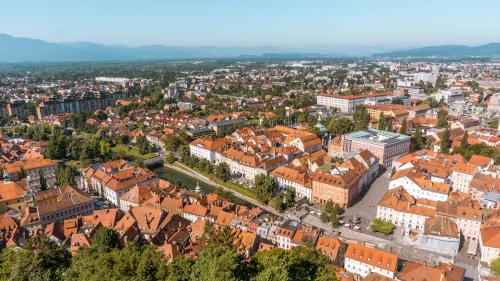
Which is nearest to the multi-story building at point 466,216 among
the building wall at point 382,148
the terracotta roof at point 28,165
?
the building wall at point 382,148

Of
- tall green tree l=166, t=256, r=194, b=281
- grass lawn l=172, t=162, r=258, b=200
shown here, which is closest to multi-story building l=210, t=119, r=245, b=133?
grass lawn l=172, t=162, r=258, b=200

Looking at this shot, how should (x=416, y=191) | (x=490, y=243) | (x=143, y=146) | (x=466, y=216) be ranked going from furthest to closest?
(x=143, y=146), (x=416, y=191), (x=466, y=216), (x=490, y=243)

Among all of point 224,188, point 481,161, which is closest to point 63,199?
point 224,188

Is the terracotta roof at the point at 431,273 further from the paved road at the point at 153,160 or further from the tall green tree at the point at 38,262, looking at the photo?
the paved road at the point at 153,160

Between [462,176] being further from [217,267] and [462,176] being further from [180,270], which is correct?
[180,270]

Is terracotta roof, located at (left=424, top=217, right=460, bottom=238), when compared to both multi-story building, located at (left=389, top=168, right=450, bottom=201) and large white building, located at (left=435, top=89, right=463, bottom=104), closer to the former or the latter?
multi-story building, located at (left=389, top=168, right=450, bottom=201)
